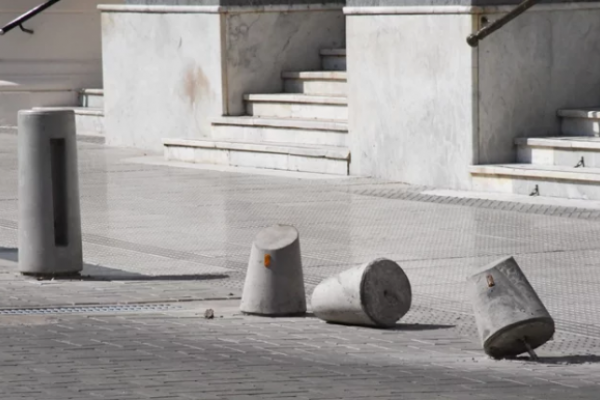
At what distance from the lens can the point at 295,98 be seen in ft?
56.7

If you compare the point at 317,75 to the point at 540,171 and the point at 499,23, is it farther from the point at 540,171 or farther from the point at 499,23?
the point at 540,171

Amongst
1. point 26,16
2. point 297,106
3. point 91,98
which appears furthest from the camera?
point 91,98

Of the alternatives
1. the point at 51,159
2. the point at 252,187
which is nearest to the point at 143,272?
the point at 51,159

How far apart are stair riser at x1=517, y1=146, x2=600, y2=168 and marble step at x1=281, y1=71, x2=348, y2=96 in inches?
136

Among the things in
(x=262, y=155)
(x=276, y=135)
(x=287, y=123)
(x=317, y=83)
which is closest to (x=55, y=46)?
(x=317, y=83)

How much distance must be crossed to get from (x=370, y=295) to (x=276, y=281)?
2.16 ft

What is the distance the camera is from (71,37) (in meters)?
22.5

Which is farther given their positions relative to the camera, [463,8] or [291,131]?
[291,131]

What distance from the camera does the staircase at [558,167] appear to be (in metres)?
13.0

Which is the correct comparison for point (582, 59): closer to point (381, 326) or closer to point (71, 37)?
point (381, 326)

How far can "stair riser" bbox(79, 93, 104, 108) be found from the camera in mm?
21984

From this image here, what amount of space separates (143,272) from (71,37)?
13.0 metres

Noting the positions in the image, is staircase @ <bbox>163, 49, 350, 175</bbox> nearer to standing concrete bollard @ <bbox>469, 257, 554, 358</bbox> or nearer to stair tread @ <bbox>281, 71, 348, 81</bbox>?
stair tread @ <bbox>281, 71, 348, 81</bbox>

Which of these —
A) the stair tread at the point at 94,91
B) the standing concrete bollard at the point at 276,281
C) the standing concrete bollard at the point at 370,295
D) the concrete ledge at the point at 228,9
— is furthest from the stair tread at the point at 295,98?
the standing concrete bollard at the point at 370,295
